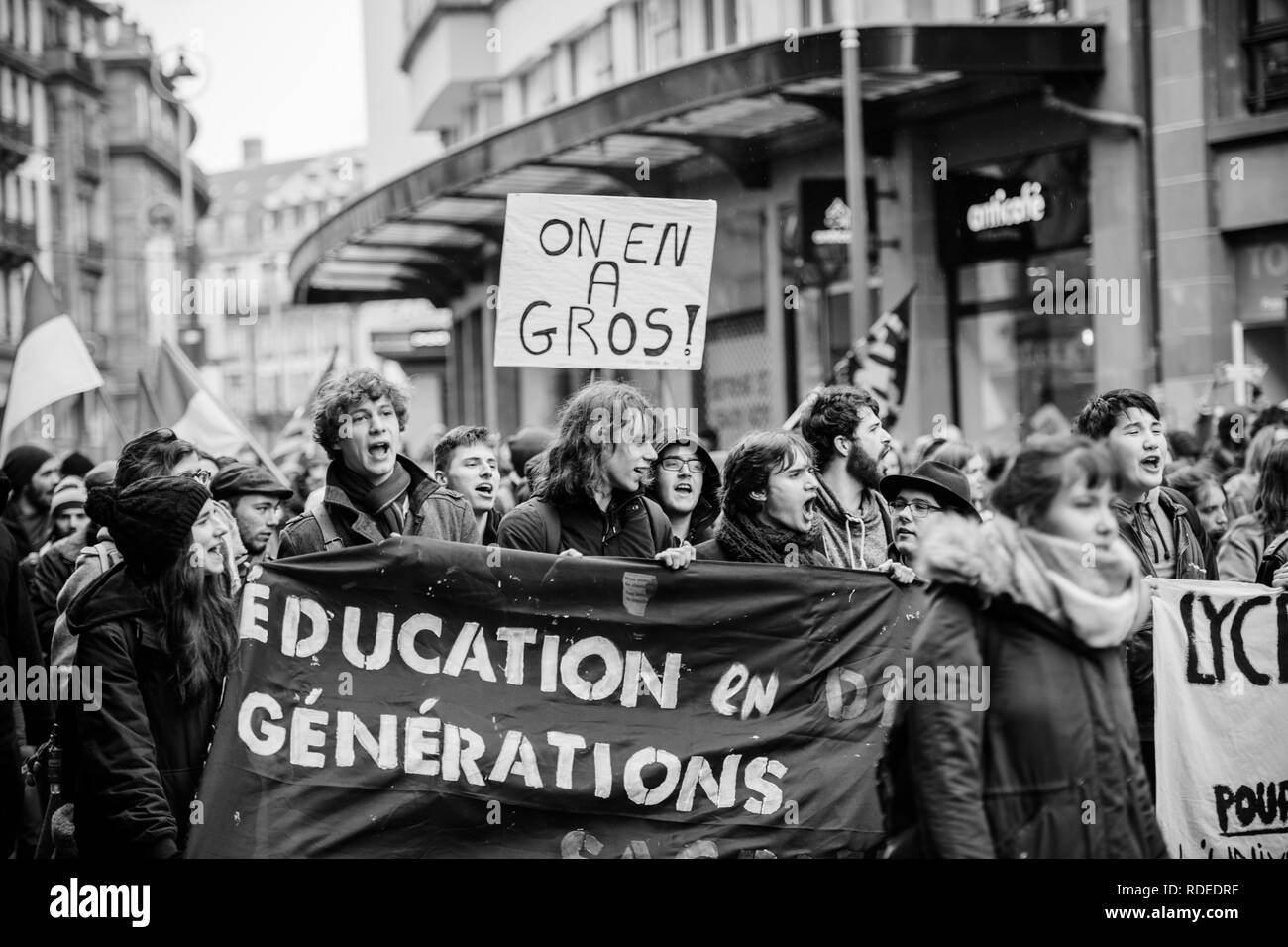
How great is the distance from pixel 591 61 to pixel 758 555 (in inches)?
802

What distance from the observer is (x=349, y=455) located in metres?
6.29

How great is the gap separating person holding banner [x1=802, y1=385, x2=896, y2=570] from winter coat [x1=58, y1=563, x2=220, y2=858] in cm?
248

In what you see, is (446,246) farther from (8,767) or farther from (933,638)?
(933,638)

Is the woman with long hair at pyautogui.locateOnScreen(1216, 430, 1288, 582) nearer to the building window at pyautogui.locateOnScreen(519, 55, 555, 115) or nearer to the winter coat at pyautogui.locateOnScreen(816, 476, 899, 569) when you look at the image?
the winter coat at pyautogui.locateOnScreen(816, 476, 899, 569)

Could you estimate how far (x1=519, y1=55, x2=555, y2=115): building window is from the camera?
2720 cm

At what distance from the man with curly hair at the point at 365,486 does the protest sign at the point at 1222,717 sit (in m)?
2.64

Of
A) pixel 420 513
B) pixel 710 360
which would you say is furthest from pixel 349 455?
pixel 710 360

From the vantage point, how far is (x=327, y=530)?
6148mm

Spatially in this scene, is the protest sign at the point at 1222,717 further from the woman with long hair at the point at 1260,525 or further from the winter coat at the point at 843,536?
the winter coat at the point at 843,536

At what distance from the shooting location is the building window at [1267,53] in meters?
15.0

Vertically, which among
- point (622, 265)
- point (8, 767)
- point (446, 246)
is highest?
point (446, 246)

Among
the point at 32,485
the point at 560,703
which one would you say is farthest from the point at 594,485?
the point at 32,485

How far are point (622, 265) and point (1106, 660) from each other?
10.4ft
